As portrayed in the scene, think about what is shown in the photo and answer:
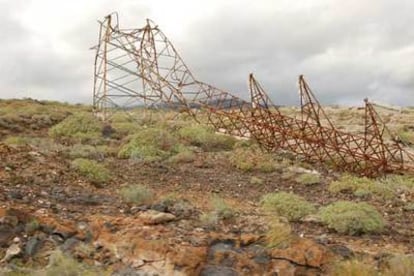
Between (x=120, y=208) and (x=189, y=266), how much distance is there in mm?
2966

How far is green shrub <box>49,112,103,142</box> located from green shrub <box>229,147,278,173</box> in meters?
5.89

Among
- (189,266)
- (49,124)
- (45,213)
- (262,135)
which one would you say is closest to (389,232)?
(189,266)

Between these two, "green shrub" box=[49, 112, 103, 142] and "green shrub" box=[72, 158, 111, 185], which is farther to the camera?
"green shrub" box=[49, 112, 103, 142]

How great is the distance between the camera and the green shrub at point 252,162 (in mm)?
18516

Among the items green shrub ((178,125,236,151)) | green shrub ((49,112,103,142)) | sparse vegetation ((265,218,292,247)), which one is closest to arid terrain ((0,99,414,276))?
sparse vegetation ((265,218,292,247))

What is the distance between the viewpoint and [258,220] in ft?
38.7

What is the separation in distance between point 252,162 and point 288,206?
5.67m

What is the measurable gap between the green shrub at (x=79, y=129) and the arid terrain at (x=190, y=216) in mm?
2858

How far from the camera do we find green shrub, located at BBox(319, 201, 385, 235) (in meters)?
12.3

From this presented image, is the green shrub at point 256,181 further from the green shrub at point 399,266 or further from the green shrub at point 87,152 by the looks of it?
the green shrub at point 399,266

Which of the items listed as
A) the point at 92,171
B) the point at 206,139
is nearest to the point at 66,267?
the point at 92,171

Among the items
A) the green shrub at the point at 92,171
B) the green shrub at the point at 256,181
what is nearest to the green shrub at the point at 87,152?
the green shrub at the point at 92,171

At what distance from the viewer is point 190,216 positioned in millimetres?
11844

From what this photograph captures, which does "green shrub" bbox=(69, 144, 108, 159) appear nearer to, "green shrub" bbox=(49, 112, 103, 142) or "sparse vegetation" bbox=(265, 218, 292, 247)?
"green shrub" bbox=(49, 112, 103, 142)
